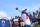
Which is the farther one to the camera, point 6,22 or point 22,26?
point 6,22

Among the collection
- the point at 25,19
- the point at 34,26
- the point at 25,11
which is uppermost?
the point at 25,11

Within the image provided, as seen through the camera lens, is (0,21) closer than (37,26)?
No

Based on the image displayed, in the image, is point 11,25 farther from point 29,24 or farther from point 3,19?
point 29,24

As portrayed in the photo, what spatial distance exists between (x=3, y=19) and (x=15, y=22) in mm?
1391

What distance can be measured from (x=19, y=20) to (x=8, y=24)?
141 centimetres

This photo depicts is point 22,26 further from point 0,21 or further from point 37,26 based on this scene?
point 0,21

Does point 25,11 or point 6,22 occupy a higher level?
point 25,11

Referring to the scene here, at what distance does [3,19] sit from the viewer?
12.8m

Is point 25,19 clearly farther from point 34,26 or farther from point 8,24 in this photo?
point 8,24

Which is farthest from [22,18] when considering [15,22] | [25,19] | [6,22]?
[6,22]

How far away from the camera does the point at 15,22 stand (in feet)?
41.4

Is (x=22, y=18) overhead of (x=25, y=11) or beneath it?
beneath

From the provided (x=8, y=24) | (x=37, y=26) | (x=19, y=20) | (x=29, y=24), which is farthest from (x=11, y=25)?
(x=37, y=26)

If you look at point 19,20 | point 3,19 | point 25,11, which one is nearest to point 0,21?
point 3,19
